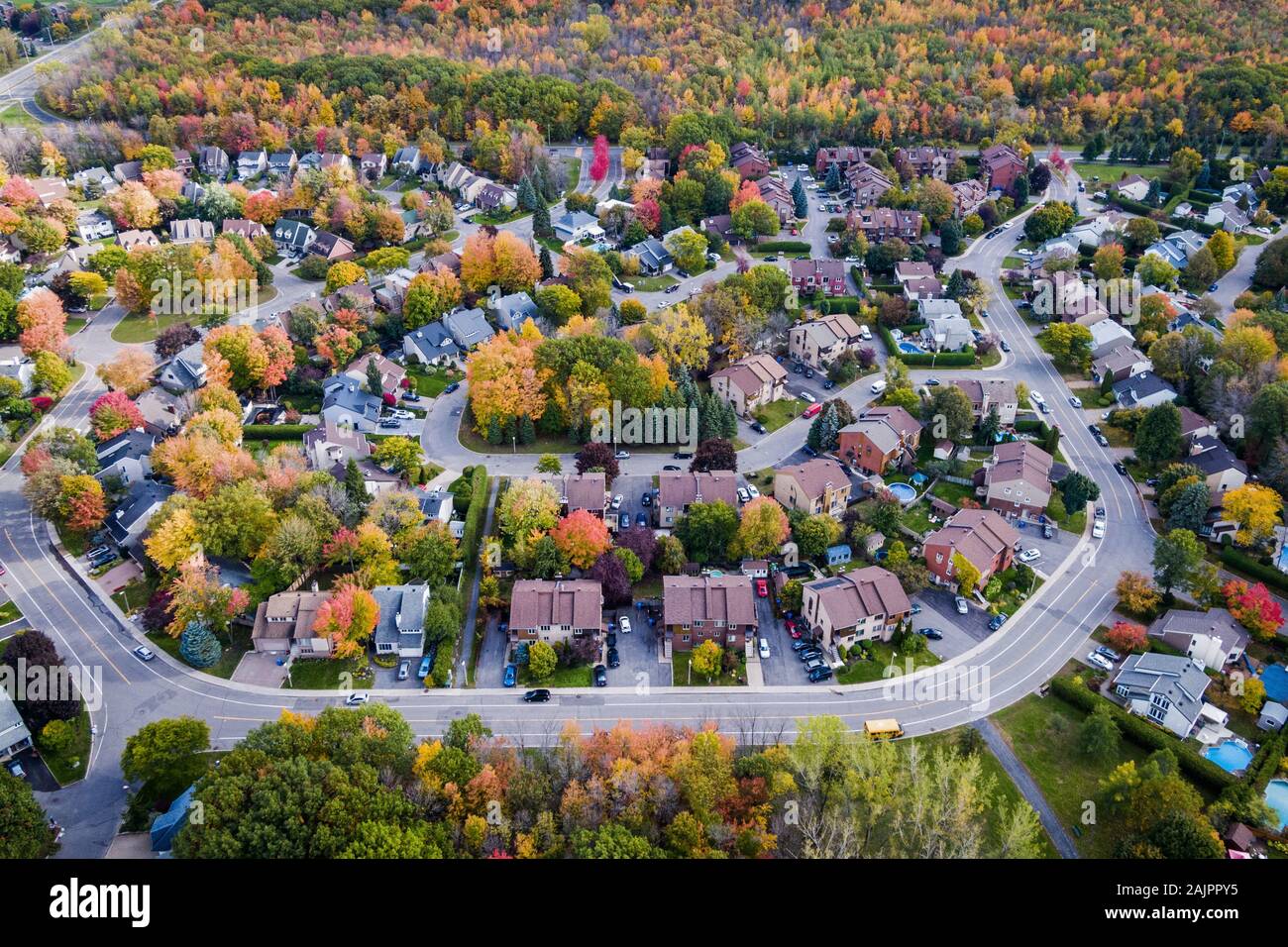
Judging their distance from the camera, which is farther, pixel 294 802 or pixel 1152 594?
pixel 1152 594

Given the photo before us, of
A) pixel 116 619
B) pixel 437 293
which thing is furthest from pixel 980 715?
pixel 437 293

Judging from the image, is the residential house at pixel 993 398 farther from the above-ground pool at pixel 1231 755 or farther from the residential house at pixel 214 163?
the residential house at pixel 214 163

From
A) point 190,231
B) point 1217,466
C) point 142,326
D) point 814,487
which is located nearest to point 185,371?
point 142,326

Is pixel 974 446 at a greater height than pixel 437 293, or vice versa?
pixel 437 293

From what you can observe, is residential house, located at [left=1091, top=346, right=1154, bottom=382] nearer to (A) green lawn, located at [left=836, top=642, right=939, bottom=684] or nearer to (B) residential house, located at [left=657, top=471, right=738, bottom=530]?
(B) residential house, located at [left=657, top=471, right=738, bottom=530]

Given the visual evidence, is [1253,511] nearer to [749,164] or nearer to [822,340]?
[822,340]

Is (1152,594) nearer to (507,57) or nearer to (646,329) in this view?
(646,329)

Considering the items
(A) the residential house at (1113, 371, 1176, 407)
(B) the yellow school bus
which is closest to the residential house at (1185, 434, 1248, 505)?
(A) the residential house at (1113, 371, 1176, 407)
